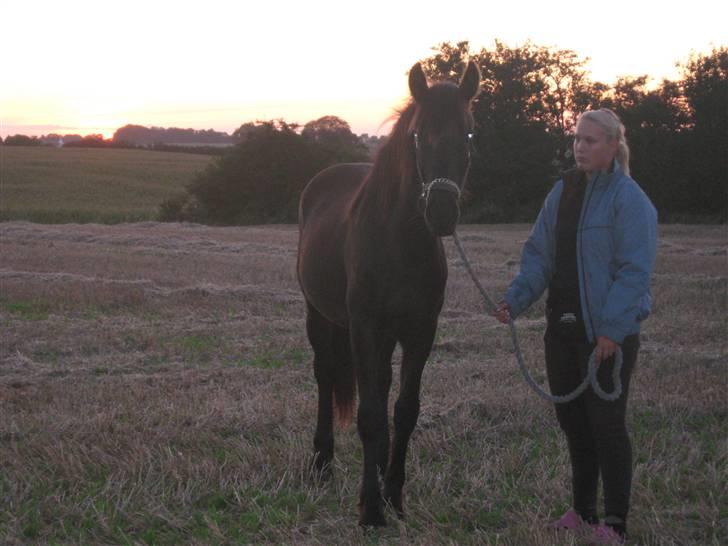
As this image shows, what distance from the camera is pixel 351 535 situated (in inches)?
166

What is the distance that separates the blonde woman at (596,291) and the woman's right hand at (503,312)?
193 mm

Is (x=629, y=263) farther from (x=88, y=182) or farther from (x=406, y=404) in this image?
(x=88, y=182)

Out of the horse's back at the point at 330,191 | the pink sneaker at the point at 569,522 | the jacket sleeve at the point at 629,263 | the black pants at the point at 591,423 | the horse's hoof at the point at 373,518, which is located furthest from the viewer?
the horse's back at the point at 330,191

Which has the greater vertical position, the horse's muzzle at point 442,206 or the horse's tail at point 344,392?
the horse's muzzle at point 442,206

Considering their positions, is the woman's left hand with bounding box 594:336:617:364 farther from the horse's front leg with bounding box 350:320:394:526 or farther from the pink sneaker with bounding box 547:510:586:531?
the horse's front leg with bounding box 350:320:394:526

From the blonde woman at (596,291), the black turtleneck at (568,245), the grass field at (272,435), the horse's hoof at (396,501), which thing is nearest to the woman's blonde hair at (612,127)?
the blonde woman at (596,291)

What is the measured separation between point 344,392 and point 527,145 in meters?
34.6

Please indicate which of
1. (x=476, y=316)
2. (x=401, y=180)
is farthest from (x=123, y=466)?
(x=476, y=316)

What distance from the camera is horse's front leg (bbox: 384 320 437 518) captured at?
182 inches

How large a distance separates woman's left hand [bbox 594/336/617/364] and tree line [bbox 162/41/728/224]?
3069 cm

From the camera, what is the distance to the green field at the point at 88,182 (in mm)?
38875

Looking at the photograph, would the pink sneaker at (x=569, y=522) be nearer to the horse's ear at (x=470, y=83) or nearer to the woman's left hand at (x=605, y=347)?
the woman's left hand at (x=605, y=347)

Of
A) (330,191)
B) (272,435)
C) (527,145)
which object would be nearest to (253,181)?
(527,145)

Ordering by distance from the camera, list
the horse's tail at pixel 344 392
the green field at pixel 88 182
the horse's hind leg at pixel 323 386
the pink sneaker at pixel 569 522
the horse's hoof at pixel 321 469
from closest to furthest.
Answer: the pink sneaker at pixel 569 522 → the horse's hoof at pixel 321 469 → the horse's hind leg at pixel 323 386 → the horse's tail at pixel 344 392 → the green field at pixel 88 182
